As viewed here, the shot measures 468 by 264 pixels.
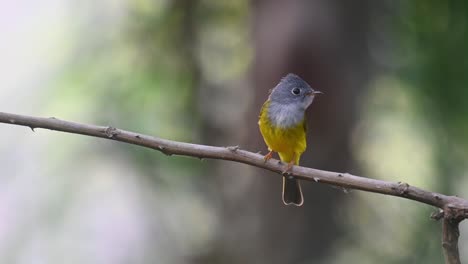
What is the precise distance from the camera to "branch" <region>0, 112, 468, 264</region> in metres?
1.73

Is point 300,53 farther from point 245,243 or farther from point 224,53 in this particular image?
point 245,243

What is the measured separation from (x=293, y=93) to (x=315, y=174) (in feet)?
4.49

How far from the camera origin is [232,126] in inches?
217

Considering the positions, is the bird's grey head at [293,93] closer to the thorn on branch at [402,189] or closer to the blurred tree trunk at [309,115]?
the thorn on branch at [402,189]

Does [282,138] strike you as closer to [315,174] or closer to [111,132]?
[315,174]

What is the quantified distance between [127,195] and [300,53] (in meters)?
1.57

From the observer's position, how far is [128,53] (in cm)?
552

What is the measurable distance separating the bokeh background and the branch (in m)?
2.92

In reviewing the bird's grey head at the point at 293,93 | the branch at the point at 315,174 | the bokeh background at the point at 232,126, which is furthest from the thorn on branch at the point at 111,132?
the bokeh background at the point at 232,126

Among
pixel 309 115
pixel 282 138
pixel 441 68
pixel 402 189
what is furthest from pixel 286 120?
pixel 441 68

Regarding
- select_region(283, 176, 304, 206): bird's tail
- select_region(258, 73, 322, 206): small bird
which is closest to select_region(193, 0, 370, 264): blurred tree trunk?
select_region(283, 176, 304, 206): bird's tail

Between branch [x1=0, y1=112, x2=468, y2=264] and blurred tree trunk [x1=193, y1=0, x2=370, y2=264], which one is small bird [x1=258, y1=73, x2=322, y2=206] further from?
blurred tree trunk [x1=193, y1=0, x2=370, y2=264]

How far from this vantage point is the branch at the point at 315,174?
1.73 metres

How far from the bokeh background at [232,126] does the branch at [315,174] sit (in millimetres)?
2919
